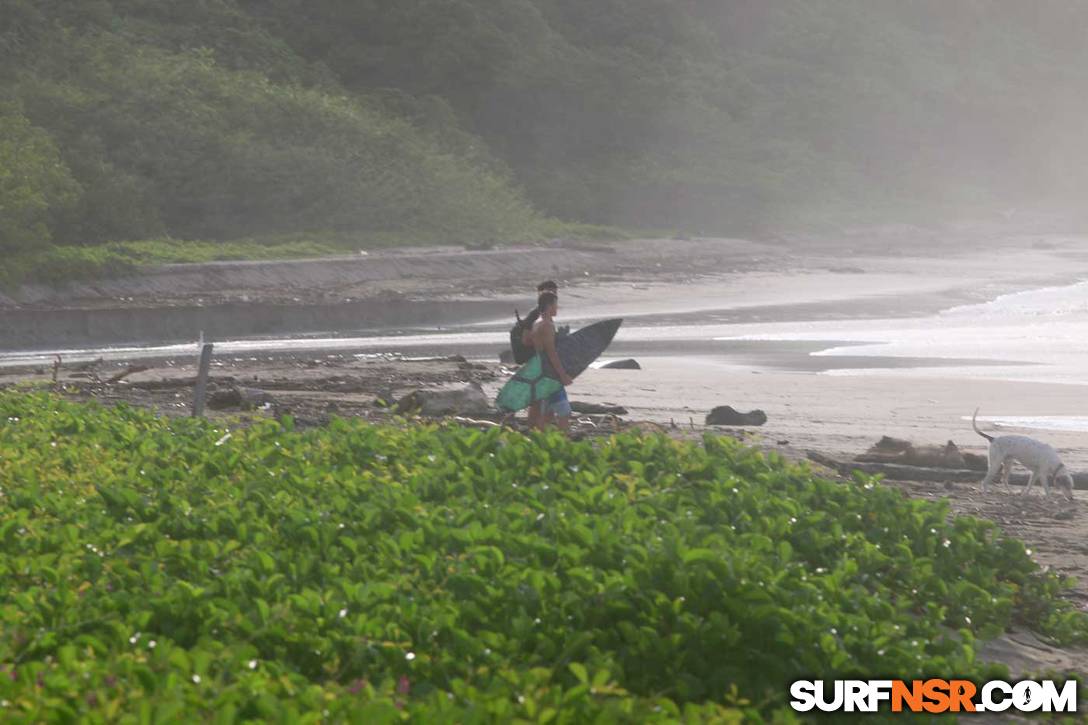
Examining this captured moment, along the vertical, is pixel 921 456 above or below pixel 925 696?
above

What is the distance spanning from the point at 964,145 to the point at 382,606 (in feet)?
243

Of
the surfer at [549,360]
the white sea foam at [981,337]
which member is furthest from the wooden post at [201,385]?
the white sea foam at [981,337]

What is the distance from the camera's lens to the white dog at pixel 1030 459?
35.5 ft

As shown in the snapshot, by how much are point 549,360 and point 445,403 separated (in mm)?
1731

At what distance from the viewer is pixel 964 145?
249 feet

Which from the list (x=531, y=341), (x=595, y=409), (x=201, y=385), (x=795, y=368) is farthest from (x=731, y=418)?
(x=795, y=368)

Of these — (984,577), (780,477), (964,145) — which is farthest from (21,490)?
(964,145)

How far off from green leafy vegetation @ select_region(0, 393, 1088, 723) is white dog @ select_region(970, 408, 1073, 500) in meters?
2.99

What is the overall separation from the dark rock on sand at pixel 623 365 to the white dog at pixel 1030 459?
8502 mm

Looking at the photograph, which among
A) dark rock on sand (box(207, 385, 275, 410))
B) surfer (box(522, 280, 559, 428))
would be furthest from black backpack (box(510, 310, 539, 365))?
dark rock on sand (box(207, 385, 275, 410))

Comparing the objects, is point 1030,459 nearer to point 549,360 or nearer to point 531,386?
point 549,360

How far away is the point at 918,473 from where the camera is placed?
11.4 m

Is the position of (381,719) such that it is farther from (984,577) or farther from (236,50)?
(236,50)

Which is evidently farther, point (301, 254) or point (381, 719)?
point (301, 254)
